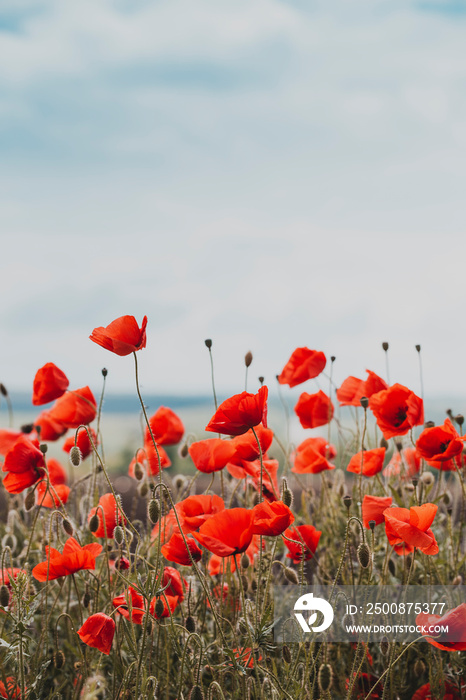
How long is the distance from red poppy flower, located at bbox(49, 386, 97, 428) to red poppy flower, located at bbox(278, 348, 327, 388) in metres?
0.68

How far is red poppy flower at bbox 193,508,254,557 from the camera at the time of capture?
55.2 inches

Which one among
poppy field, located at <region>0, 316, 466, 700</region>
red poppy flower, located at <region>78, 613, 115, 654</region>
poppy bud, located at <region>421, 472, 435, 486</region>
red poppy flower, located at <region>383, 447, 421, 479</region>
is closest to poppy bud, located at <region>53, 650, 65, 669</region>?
poppy field, located at <region>0, 316, 466, 700</region>

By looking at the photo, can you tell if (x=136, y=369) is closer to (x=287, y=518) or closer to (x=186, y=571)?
(x=287, y=518)

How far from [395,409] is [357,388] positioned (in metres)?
0.35

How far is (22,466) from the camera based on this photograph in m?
1.84

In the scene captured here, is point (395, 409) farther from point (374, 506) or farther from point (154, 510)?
point (154, 510)

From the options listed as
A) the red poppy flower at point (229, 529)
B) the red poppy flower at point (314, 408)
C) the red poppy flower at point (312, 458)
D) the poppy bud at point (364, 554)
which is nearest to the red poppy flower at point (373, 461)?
the red poppy flower at point (312, 458)

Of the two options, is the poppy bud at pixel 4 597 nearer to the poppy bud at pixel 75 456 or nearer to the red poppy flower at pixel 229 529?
the poppy bud at pixel 75 456

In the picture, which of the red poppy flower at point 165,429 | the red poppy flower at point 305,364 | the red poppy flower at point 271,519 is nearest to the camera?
the red poppy flower at point 271,519

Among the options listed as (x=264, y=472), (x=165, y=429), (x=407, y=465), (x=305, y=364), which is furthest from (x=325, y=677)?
(x=407, y=465)

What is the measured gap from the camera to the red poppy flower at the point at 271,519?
137 cm

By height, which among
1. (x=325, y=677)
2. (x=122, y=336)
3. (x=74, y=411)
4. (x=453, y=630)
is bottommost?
(x=325, y=677)

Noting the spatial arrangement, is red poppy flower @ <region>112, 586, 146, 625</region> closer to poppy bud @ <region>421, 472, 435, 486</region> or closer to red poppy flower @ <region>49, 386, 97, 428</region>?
red poppy flower @ <region>49, 386, 97, 428</region>

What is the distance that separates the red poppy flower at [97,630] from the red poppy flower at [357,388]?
41.4 inches
